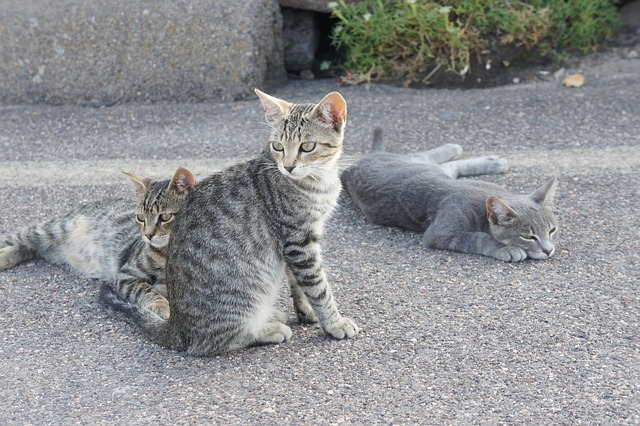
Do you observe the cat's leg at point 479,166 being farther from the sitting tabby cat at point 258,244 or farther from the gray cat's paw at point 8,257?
the gray cat's paw at point 8,257

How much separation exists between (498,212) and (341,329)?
144 cm

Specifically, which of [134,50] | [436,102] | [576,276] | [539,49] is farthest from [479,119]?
[134,50]

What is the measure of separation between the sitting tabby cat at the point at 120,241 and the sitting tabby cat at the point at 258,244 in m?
0.35

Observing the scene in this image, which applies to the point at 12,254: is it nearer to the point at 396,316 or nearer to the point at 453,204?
the point at 396,316

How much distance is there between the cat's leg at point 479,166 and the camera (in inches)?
249

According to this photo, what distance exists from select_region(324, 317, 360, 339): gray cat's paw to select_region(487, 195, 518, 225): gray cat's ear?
1342 mm

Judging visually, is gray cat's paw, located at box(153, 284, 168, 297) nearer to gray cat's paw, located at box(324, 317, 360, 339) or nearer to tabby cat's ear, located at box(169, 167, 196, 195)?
tabby cat's ear, located at box(169, 167, 196, 195)

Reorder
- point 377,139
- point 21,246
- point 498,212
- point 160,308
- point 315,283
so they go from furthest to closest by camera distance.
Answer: point 377,139
point 21,246
point 498,212
point 160,308
point 315,283

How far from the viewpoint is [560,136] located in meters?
6.90

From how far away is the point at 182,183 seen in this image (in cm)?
477

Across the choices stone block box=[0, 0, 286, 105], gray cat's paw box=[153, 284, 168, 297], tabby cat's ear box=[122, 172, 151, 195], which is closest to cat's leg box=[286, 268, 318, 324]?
gray cat's paw box=[153, 284, 168, 297]

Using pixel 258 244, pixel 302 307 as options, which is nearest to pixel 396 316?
pixel 302 307

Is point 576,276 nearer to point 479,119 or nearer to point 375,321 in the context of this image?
point 375,321

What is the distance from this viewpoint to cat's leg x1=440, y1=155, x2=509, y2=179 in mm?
6328
